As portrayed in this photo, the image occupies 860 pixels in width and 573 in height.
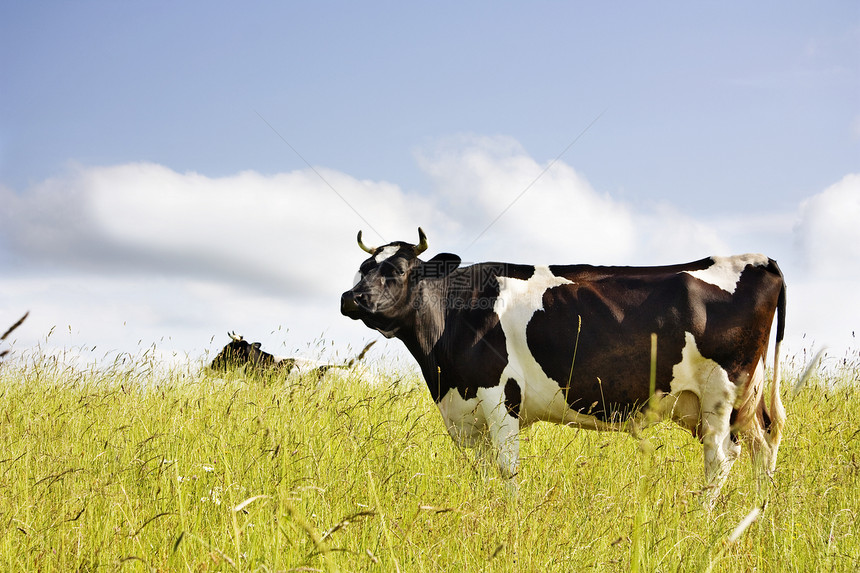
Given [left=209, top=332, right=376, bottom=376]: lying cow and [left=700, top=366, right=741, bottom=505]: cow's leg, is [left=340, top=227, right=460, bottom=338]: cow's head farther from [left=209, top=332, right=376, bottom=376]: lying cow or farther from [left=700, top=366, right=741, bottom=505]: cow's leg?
[left=209, top=332, right=376, bottom=376]: lying cow

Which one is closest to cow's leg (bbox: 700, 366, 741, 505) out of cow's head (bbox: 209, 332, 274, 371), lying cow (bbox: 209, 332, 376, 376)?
lying cow (bbox: 209, 332, 376, 376)

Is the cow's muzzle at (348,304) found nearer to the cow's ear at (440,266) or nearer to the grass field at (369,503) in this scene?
the cow's ear at (440,266)

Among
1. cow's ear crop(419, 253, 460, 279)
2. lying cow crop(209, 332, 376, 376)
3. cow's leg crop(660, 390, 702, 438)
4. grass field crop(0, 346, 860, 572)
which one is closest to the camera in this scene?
grass field crop(0, 346, 860, 572)

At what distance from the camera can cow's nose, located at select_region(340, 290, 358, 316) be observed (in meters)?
5.66

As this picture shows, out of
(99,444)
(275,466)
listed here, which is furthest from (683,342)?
(99,444)

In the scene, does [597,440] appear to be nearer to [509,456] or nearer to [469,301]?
[509,456]

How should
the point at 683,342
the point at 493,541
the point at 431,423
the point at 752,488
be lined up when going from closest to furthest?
the point at 493,541
the point at 752,488
the point at 683,342
the point at 431,423

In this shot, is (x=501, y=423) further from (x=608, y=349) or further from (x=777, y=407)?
(x=777, y=407)

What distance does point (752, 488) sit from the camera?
506 centimetres

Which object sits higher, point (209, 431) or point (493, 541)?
point (209, 431)

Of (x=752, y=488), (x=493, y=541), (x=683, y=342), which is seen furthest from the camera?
(x=683, y=342)

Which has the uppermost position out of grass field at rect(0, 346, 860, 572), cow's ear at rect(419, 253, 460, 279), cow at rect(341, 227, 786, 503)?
cow's ear at rect(419, 253, 460, 279)

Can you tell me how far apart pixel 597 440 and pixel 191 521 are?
147 inches

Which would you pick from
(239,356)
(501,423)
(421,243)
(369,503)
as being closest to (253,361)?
(239,356)
